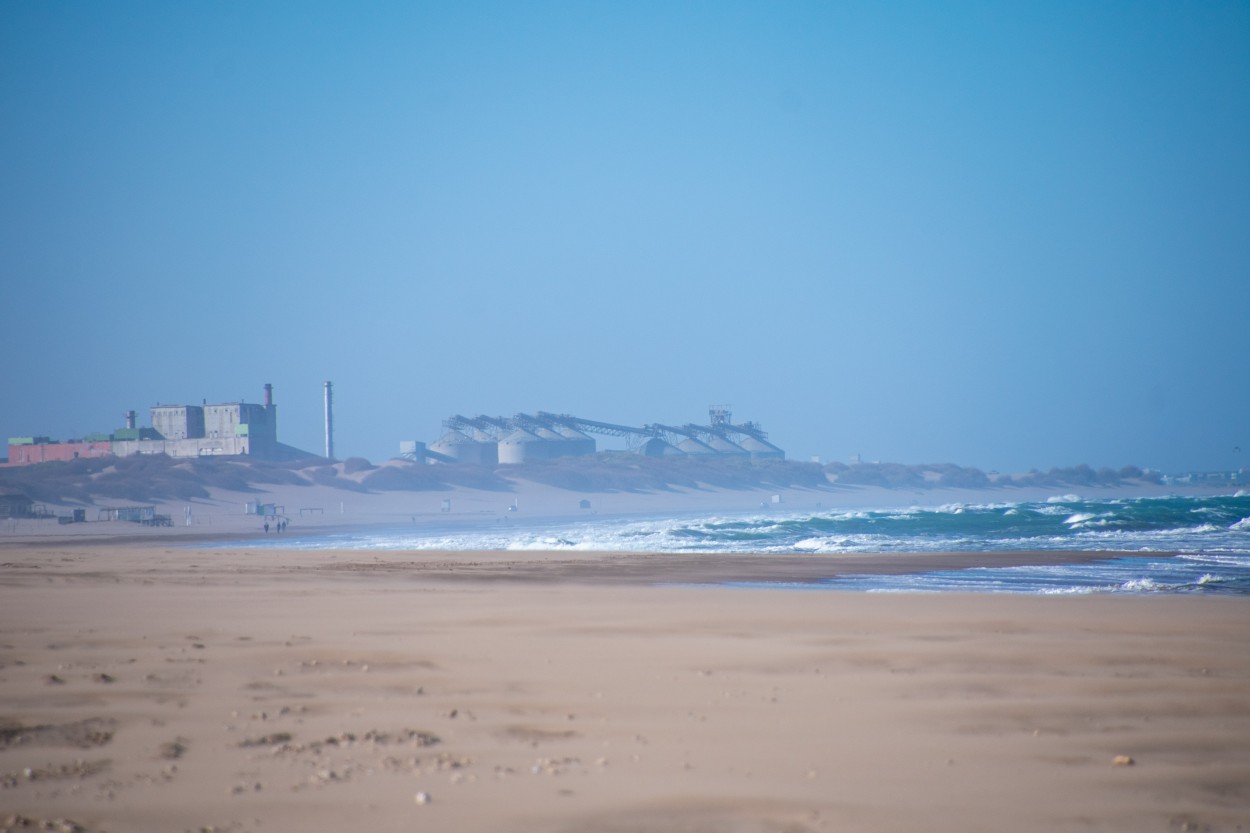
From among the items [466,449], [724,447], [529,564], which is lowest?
[529,564]

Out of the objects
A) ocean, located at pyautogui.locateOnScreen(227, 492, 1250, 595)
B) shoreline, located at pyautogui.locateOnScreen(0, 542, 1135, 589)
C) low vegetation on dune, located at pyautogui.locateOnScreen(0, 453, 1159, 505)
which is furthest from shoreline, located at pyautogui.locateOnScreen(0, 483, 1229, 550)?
shoreline, located at pyautogui.locateOnScreen(0, 542, 1135, 589)

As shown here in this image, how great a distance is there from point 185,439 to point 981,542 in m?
73.1

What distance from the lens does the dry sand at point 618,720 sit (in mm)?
4137

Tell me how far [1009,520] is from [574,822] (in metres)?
39.8

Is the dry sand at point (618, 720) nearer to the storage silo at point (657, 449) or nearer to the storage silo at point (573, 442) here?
the storage silo at point (573, 442)

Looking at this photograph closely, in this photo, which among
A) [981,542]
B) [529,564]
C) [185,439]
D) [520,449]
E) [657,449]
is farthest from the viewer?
[657,449]

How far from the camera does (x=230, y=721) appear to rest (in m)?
5.49

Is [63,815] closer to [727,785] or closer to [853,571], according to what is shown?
[727,785]

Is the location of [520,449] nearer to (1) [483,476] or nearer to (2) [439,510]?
(1) [483,476]

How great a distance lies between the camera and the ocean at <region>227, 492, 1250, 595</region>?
16234mm

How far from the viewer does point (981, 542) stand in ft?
94.6

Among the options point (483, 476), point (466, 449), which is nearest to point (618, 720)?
point (483, 476)

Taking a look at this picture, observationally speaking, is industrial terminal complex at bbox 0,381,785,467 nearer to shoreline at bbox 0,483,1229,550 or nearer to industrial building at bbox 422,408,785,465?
industrial building at bbox 422,408,785,465

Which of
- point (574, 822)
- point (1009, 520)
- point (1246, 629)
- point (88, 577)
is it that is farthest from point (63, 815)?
point (1009, 520)
